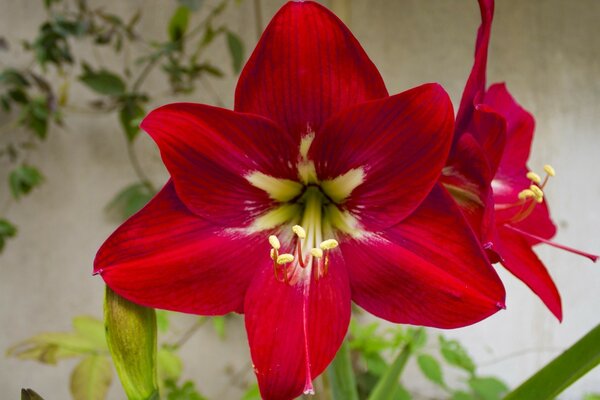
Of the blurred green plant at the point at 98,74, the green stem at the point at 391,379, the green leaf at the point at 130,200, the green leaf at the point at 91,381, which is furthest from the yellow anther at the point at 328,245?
the green leaf at the point at 130,200

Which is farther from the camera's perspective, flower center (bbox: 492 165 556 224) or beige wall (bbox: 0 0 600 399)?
beige wall (bbox: 0 0 600 399)

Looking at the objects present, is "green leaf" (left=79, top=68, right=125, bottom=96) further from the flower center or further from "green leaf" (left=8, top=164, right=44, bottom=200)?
the flower center

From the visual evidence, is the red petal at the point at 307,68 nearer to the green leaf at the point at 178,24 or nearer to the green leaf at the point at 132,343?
the green leaf at the point at 132,343

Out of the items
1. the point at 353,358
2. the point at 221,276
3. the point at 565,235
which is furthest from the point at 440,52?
the point at 221,276

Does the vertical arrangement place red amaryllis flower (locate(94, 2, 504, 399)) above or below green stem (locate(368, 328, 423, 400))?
above

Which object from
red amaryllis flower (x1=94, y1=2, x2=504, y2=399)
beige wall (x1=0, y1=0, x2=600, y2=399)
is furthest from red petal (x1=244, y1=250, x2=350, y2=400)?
beige wall (x1=0, y1=0, x2=600, y2=399)

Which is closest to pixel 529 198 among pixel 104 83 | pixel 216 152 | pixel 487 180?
pixel 487 180

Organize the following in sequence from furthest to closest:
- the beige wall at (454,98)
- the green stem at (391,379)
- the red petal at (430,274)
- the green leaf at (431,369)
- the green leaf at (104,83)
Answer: the beige wall at (454,98) → the green leaf at (104,83) → the green leaf at (431,369) → the green stem at (391,379) → the red petal at (430,274)
